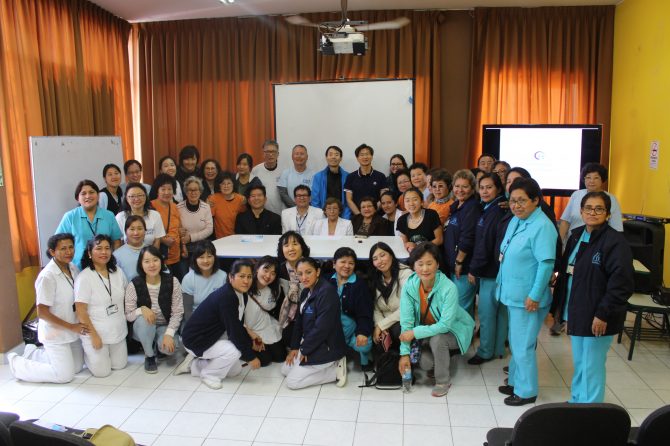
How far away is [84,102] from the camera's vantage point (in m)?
5.70

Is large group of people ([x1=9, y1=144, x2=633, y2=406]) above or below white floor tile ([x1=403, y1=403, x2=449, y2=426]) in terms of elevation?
above

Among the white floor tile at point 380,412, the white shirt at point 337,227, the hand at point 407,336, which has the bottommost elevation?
the white floor tile at point 380,412

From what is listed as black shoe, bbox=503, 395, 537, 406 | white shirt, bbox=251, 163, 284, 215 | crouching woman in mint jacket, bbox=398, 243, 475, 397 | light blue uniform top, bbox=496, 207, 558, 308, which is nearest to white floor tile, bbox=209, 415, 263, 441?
crouching woman in mint jacket, bbox=398, 243, 475, 397

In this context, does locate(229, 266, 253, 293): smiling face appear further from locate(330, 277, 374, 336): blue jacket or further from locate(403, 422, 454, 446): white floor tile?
locate(403, 422, 454, 446): white floor tile

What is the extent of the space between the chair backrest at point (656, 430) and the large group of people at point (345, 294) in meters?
1.14

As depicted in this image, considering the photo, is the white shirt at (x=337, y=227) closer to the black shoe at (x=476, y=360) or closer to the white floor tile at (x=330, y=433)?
the black shoe at (x=476, y=360)

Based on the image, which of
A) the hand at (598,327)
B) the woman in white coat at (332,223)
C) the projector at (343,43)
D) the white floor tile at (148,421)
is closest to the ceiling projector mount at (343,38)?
the projector at (343,43)

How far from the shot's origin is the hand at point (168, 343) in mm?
3852

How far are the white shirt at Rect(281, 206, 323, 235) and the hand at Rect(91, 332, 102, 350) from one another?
182 centimetres

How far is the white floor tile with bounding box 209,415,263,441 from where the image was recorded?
3.01m

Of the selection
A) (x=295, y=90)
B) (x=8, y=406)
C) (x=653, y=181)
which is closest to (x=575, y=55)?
(x=653, y=181)

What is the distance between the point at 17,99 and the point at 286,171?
2.51 metres

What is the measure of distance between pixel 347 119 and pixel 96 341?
3723 mm

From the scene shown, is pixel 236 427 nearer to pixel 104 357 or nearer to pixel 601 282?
pixel 104 357
